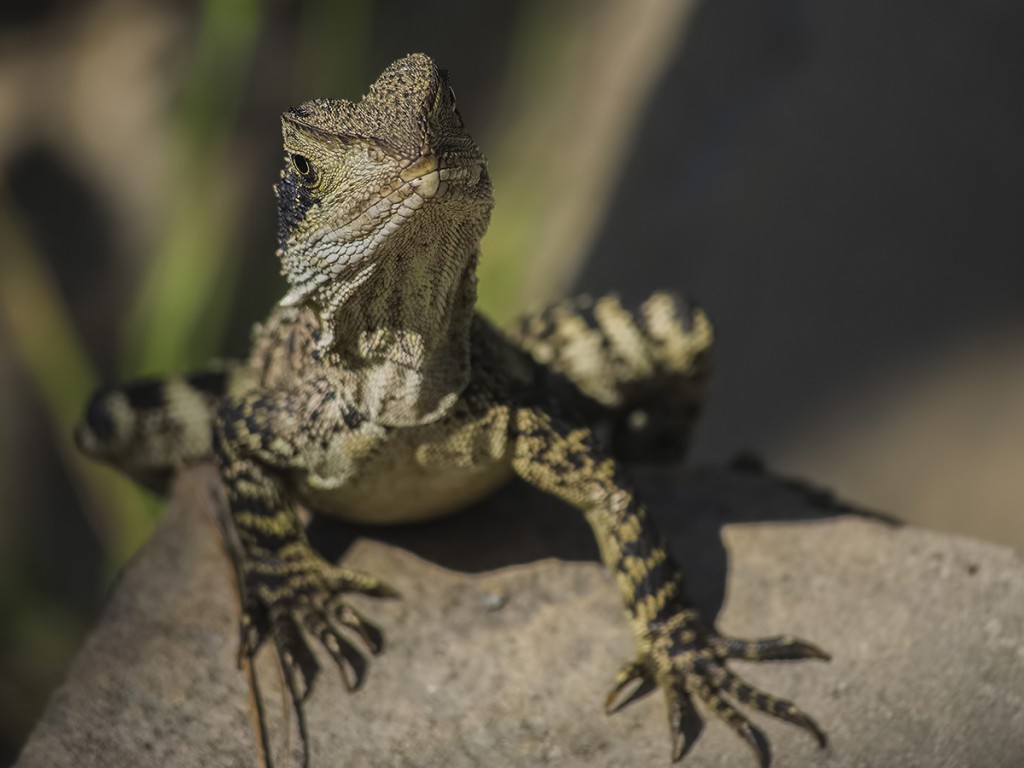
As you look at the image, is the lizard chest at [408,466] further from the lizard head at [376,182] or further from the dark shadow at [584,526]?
the lizard head at [376,182]

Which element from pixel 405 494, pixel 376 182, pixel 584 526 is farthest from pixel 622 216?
pixel 376 182

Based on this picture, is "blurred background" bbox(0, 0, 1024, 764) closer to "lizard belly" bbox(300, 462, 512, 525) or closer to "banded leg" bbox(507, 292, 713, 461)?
"banded leg" bbox(507, 292, 713, 461)

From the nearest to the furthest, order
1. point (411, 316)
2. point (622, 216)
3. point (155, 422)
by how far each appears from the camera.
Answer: point (411, 316) < point (155, 422) < point (622, 216)

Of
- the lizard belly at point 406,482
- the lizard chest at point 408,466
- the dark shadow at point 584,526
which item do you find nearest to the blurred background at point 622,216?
the dark shadow at point 584,526

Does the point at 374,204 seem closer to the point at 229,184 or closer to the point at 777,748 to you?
the point at 777,748

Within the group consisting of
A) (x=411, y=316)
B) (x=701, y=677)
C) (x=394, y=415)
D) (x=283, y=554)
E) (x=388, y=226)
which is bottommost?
(x=701, y=677)

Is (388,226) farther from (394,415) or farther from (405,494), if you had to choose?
(405,494)

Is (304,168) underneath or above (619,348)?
above
